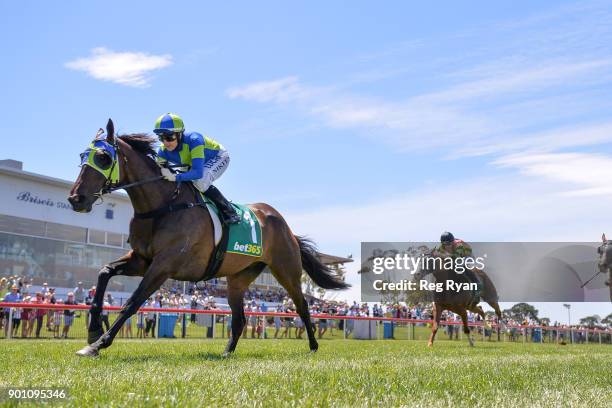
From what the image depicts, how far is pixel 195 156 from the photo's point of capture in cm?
820

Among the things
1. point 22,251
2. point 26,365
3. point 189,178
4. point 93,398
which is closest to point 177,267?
point 189,178

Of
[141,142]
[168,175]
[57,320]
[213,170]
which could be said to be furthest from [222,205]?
[57,320]

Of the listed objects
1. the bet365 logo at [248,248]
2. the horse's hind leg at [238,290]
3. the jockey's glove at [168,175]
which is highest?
the jockey's glove at [168,175]

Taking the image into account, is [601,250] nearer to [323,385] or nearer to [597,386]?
[597,386]

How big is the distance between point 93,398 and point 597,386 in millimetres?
4003

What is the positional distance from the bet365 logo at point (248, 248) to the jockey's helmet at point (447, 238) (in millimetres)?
7483

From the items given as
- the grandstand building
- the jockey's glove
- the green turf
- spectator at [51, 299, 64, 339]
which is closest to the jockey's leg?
the jockey's glove

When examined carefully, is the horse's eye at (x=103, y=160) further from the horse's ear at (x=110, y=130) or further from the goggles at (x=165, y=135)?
the goggles at (x=165, y=135)

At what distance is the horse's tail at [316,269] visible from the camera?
1099 centimetres

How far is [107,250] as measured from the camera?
48094mm

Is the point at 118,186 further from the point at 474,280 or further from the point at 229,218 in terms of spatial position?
the point at 474,280

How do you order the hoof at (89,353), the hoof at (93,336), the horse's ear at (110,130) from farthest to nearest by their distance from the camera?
the horse's ear at (110,130) → the hoof at (93,336) → the hoof at (89,353)

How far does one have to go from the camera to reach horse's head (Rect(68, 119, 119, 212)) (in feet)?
23.7

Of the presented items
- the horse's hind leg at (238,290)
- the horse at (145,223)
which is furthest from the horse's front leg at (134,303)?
the horse's hind leg at (238,290)
